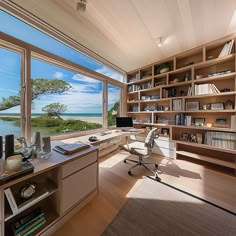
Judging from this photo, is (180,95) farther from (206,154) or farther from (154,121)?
(206,154)

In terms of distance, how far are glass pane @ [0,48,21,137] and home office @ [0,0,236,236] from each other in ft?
0.04

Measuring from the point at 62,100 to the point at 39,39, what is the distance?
3.34 feet

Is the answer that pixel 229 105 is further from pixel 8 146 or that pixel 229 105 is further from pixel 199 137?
pixel 8 146

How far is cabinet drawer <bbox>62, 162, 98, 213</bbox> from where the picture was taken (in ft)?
4.34

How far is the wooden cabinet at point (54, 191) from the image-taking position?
1107 mm

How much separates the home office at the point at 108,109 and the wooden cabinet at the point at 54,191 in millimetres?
12

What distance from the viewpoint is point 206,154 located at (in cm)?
276

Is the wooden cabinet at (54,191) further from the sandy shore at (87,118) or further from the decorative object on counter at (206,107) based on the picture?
the decorative object on counter at (206,107)

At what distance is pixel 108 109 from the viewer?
3543 millimetres

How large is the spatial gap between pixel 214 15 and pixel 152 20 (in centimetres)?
86

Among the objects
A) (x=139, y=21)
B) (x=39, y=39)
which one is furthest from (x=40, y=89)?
(x=139, y=21)

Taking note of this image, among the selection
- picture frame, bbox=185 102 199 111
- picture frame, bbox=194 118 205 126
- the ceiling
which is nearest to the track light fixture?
the ceiling

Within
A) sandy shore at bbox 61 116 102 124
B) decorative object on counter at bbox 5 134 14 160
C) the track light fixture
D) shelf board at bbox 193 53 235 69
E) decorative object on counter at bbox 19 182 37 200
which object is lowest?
decorative object on counter at bbox 19 182 37 200

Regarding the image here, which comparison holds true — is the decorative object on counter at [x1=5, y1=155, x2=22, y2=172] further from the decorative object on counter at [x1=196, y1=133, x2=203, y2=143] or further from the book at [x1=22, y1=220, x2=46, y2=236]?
the decorative object on counter at [x1=196, y1=133, x2=203, y2=143]
